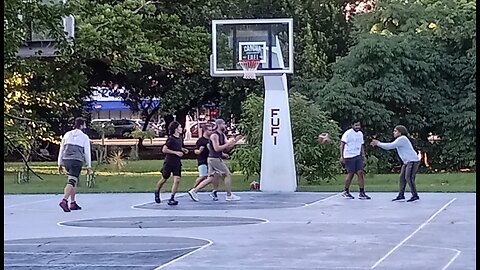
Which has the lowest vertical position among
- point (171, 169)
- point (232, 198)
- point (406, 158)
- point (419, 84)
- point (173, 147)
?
point (232, 198)

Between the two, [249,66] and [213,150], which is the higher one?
[249,66]

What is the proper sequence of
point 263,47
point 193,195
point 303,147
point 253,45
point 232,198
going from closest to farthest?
point 193,195, point 232,198, point 263,47, point 253,45, point 303,147

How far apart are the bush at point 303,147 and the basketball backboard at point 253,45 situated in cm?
208

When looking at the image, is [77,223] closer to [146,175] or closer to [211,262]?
[211,262]

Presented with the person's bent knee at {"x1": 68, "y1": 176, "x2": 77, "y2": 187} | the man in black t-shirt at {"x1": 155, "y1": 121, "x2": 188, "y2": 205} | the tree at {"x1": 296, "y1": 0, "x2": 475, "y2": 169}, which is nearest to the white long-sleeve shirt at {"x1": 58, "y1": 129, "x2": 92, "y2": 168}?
the person's bent knee at {"x1": 68, "y1": 176, "x2": 77, "y2": 187}

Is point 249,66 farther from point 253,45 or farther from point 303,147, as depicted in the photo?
point 303,147

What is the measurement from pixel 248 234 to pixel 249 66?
997 cm

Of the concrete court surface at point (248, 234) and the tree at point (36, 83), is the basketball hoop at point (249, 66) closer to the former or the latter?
the concrete court surface at point (248, 234)

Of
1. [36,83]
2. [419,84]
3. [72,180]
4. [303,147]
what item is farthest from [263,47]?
[36,83]

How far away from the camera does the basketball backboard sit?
2278 cm

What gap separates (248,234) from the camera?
13438mm

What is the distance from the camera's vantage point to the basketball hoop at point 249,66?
22.8m

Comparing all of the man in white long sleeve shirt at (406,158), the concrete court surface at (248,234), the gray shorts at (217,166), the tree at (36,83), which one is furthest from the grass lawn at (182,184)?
the gray shorts at (217,166)

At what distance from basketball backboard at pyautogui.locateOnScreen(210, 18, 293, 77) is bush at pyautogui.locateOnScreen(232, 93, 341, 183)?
6.81ft
